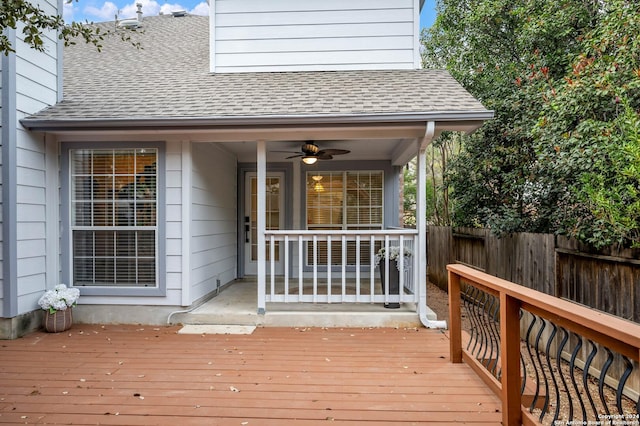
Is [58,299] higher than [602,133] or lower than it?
lower

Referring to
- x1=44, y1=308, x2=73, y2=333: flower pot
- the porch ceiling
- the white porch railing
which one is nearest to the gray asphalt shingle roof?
the porch ceiling

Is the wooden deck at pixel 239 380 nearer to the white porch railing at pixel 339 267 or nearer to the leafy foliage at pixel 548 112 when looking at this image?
the white porch railing at pixel 339 267

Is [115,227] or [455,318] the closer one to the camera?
[455,318]

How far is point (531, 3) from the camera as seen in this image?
5387mm

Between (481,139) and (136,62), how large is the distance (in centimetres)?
579

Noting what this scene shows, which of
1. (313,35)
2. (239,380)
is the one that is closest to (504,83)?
(313,35)

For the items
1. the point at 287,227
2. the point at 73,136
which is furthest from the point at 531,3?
the point at 73,136

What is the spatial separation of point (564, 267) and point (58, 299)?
5.77 metres

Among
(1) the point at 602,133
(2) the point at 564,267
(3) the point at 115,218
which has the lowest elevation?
(2) the point at 564,267

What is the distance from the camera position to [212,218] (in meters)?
5.50

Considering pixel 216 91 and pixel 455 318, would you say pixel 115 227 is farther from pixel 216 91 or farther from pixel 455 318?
pixel 455 318

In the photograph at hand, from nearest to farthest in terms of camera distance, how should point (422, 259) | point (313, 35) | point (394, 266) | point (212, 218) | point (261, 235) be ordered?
1. point (422, 259)
2. point (261, 235)
3. point (394, 266)
4. point (212, 218)
5. point (313, 35)

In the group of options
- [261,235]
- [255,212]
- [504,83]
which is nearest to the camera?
[261,235]

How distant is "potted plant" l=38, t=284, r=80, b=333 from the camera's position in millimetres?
4230
